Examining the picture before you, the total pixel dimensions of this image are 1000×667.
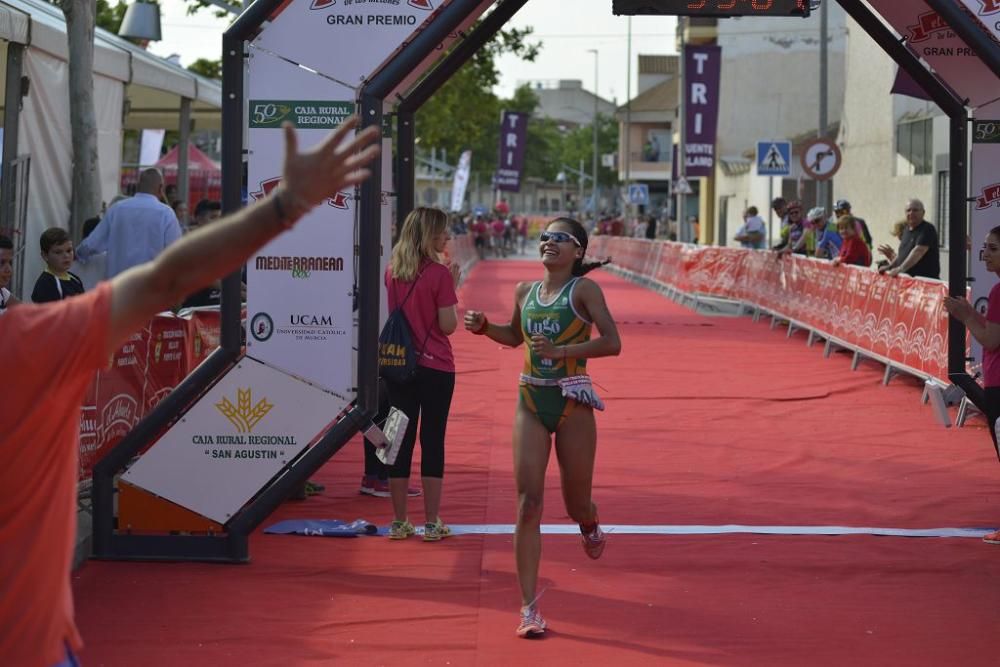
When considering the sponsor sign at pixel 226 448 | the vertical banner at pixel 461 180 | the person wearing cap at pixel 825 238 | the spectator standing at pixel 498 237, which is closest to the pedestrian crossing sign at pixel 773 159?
the person wearing cap at pixel 825 238

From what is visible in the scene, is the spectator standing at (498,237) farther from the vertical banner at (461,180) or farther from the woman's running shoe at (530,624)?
the woman's running shoe at (530,624)

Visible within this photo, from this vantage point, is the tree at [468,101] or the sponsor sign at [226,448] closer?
the sponsor sign at [226,448]

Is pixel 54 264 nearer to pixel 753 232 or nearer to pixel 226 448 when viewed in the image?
pixel 226 448

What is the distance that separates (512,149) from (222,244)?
54146 mm

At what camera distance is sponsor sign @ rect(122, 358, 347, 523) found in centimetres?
799

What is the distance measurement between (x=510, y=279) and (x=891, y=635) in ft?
120

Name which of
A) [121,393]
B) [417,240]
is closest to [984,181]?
[417,240]

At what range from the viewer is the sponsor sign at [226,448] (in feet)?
26.2

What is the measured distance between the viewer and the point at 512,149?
5672 centimetres

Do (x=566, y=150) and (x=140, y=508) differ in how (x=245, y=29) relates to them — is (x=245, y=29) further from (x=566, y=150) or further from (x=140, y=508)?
(x=566, y=150)

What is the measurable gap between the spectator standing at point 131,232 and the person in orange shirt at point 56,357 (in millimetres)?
8697

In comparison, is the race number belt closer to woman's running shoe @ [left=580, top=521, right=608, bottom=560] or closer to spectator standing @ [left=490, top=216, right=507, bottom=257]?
woman's running shoe @ [left=580, top=521, right=608, bottom=560]

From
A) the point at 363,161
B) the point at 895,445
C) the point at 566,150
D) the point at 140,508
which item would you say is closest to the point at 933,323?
the point at 895,445

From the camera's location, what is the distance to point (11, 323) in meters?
3.05
